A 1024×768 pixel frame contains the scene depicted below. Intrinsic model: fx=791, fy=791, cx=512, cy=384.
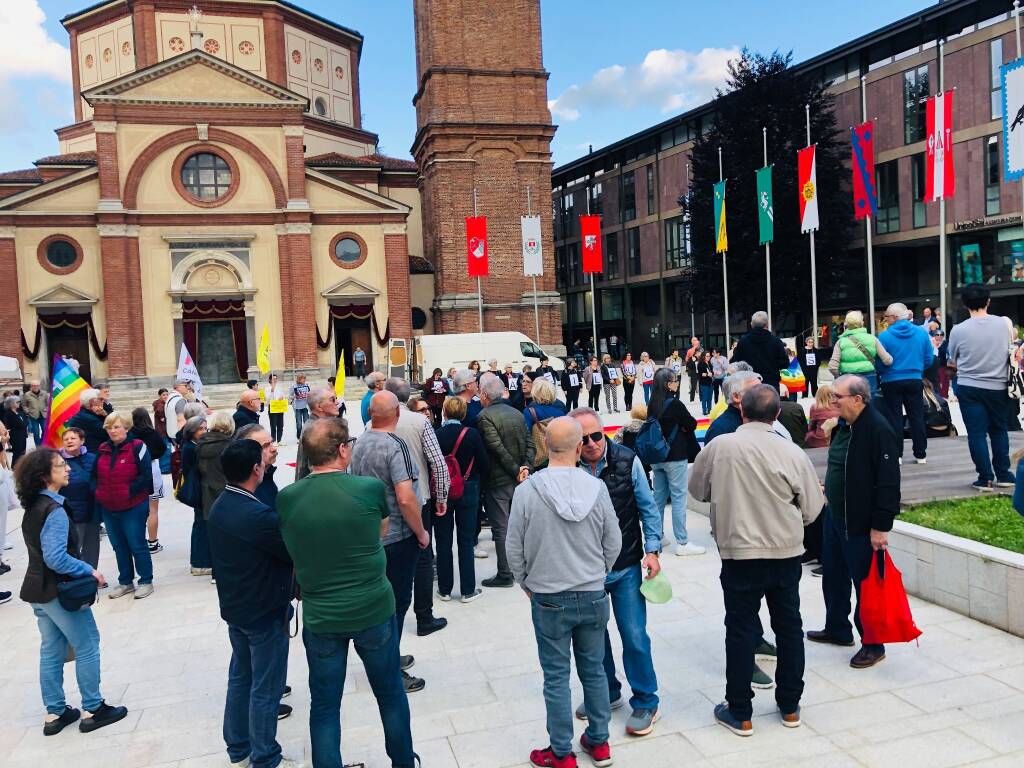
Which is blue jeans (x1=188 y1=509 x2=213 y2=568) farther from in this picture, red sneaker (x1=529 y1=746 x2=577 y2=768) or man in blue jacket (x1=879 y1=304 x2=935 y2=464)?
man in blue jacket (x1=879 y1=304 x2=935 y2=464)

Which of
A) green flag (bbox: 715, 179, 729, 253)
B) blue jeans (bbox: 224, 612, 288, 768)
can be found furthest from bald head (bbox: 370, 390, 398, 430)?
green flag (bbox: 715, 179, 729, 253)

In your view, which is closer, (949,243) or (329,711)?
(329,711)

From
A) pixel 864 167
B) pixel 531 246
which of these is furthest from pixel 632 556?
pixel 531 246

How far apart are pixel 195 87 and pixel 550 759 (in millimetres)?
35301

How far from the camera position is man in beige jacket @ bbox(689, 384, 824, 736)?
4316 millimetres

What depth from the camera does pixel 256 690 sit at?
425 centimetres

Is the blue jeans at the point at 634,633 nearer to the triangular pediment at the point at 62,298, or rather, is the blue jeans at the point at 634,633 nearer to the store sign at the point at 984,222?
the store sign at the point at 984,222

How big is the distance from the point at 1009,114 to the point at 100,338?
32532 mm

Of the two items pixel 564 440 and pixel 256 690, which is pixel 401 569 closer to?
pixel 256 690

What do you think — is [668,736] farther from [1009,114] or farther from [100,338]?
[100,338]

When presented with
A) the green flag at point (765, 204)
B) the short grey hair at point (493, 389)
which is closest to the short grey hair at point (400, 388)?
the short grey hair at point (493, 389)

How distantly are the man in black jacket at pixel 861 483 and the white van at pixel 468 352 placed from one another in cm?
2529

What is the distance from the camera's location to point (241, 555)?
13.3 ft

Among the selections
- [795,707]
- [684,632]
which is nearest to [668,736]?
[795,707]
